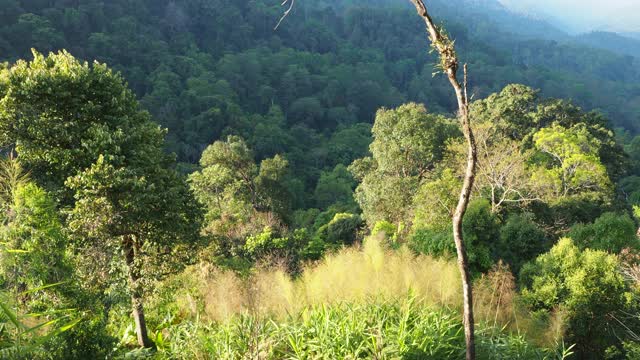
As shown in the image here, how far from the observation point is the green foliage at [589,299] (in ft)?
24.9

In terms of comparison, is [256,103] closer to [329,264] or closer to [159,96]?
[159,96]

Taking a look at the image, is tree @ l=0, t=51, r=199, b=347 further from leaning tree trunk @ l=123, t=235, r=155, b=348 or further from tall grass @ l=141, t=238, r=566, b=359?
tall grass @ l=141, t=238, r=566, b=359

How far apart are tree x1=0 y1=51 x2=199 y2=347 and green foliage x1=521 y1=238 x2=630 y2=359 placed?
6.20m

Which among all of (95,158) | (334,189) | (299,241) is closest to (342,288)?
(95,158)

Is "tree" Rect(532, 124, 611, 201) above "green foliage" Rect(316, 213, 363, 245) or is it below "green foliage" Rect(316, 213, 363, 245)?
above

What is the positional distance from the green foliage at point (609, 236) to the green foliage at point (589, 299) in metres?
2.53

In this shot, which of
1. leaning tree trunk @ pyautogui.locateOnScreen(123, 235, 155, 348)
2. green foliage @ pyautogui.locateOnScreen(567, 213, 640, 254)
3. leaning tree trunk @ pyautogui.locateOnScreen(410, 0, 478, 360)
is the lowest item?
leaning tree trunk @ pyautogui.locateOnScreen(123, 235, 155, 348)

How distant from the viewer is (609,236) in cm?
1020

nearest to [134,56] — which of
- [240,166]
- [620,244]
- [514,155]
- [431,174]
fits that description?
[240,166]

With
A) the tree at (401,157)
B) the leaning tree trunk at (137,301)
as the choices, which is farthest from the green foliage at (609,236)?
the leaning tree trunk at (137,301)

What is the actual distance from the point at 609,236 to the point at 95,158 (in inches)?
407

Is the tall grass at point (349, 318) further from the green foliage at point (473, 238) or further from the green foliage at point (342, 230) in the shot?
the green foliage at point (342, 230)

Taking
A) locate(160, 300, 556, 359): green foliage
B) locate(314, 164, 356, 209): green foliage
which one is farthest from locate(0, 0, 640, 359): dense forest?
locate(314, 164, 356, 209): green foliage

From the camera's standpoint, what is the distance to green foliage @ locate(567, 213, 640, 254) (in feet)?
33.2
